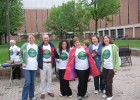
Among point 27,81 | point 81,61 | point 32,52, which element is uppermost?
point 32,52

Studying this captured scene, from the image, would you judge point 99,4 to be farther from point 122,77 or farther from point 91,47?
point 91,47

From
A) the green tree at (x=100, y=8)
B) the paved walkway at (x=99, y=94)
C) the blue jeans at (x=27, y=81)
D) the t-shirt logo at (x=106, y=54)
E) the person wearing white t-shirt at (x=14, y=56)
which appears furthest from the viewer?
the green tree at (x=100, y=8)

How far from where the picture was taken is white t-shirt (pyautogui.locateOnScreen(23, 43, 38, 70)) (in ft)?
25.5

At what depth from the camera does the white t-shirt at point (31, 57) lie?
25.5 feet

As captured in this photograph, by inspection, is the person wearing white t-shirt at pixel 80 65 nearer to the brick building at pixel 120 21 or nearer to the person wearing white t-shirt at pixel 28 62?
the person wearing white t-shirt at pixel 28 62

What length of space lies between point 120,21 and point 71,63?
269 ft

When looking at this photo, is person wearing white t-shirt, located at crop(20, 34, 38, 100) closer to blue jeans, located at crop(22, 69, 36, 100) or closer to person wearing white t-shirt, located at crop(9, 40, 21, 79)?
blue jeans, located at crop(22, 69, 36, 100)

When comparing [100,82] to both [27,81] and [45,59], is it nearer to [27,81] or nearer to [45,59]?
[45,59]

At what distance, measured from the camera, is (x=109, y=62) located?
25.7ft

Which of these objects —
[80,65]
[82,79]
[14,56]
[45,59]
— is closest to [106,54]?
[80,65]

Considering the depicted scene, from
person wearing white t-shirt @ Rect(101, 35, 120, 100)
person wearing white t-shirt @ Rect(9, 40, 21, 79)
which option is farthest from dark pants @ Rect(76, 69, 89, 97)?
→ person wearing white t-shirt @ Rect(9, 40, 21, 79)

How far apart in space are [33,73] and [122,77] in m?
4.96

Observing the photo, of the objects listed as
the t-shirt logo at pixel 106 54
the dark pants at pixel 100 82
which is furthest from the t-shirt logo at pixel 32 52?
the dark pants at pixel 100 82

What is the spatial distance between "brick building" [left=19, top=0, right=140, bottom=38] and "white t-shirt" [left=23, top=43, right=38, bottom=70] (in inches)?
2553
